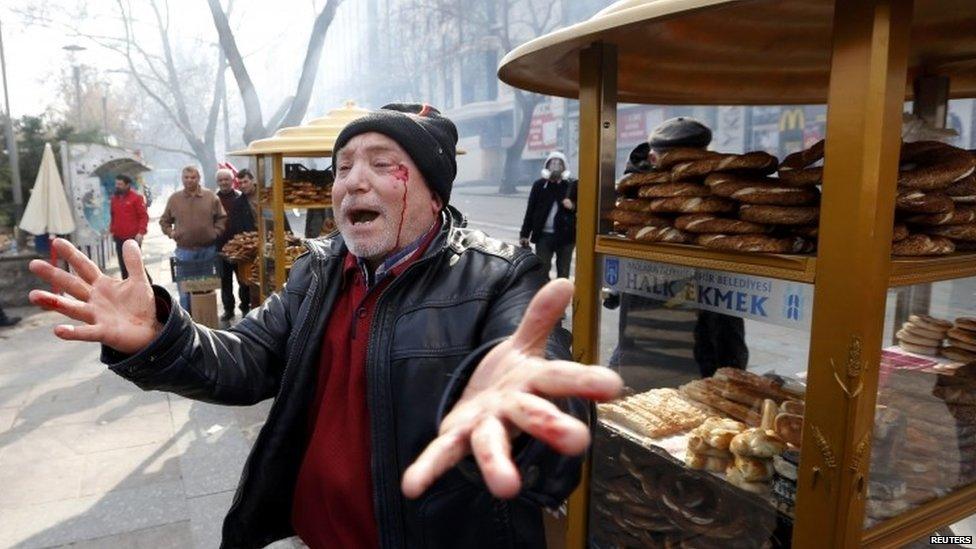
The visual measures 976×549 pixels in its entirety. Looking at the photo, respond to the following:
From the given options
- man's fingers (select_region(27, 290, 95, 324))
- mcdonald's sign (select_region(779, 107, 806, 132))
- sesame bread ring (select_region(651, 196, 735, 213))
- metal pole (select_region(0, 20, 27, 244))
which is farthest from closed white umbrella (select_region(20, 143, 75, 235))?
mcdonald's sign (select_region(779, 107, 806, 132))

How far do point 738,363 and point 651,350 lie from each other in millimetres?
618

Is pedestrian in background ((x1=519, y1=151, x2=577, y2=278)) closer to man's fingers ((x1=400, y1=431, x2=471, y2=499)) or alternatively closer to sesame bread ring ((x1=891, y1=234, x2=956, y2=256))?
sesame bread ring ((x1=891, y1=234, x2=956, y2=256))

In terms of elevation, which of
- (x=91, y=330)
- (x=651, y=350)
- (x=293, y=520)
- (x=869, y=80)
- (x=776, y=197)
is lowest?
(x=293, y=520)

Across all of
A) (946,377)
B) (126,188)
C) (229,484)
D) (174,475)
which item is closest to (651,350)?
(946,377)

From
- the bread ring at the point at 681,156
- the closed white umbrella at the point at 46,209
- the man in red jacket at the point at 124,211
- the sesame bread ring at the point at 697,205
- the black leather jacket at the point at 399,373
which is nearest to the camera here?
the black leather jacket at the point at 399,373

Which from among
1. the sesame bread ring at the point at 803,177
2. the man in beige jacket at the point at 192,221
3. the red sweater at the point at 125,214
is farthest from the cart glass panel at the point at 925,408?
the red sweater at the point at 125,214

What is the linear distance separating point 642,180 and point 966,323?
1661 mm

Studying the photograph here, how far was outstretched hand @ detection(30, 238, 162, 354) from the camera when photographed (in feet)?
5.27

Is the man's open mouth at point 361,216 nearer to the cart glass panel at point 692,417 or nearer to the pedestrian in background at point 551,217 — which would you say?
the cart glass panel at point 692,417

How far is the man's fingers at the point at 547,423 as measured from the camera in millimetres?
858

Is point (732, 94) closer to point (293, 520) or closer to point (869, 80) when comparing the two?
point (869, 80)

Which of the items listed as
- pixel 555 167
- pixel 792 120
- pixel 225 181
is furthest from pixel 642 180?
pixel 792 120

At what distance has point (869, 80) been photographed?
4.71ft

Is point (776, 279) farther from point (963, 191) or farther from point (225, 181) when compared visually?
point (225, 181)
